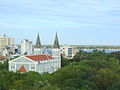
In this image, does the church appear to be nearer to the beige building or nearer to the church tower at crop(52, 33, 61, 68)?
the church tower at crop(52, 33, 61, 68)

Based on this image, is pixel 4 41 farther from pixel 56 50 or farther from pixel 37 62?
pixel 37 62

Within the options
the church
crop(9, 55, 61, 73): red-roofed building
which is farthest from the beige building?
crop(9, 55, 61, 73): red-roofed building

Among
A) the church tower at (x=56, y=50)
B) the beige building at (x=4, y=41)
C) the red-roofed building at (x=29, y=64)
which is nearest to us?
the red-roofed building at (x=29, y=64)

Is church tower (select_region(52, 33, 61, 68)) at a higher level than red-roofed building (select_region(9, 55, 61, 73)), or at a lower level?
higher

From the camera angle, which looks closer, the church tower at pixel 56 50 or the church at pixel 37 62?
the church at pixel 37 62

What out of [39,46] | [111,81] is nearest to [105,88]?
[111,81]

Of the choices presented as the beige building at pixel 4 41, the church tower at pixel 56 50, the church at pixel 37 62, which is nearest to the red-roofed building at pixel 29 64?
the church at pixel 37 62

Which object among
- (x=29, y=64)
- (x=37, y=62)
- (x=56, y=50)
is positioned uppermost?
(x=56, y=50)

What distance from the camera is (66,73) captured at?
1473 inches

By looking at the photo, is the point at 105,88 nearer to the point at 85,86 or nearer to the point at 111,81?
the point at 111,81

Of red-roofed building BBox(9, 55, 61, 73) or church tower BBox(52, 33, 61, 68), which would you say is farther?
church tower BBox(52, 33, 61, 68)

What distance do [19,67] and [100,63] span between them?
14228mm

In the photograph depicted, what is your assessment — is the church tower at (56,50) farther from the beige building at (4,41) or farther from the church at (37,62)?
the beige building at (4,41)

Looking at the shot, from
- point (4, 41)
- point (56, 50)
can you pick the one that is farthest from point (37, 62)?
point (4, 41)
